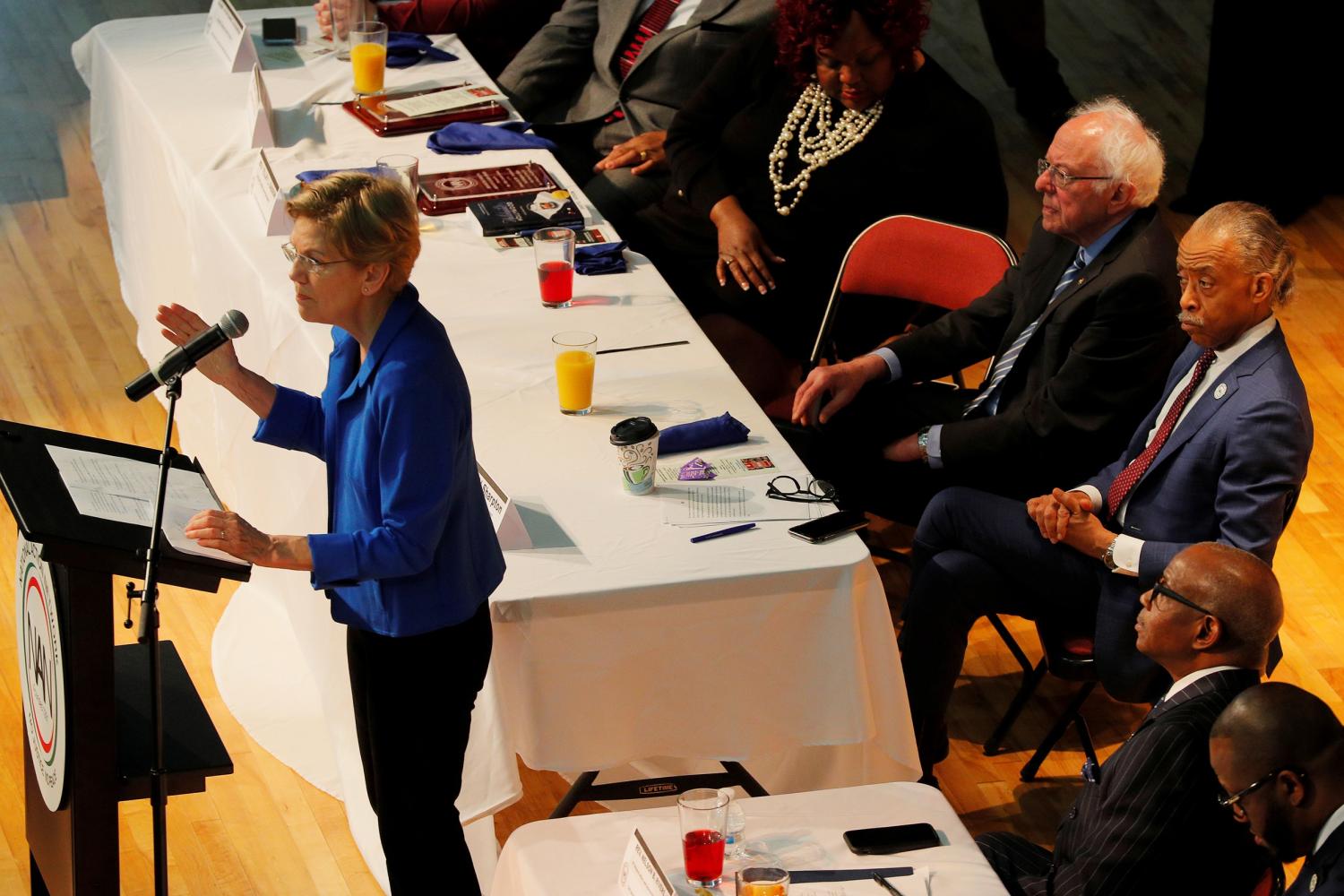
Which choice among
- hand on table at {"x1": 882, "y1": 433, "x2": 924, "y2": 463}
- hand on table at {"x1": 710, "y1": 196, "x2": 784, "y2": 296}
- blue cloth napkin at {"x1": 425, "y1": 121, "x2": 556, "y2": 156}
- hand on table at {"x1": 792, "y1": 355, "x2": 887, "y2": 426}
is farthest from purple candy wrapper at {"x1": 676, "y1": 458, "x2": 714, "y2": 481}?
blue cloth napkin at {"x1": 425, "y1": 121, "x2": 556, "y2": 156}

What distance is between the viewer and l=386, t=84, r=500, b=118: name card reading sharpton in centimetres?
422

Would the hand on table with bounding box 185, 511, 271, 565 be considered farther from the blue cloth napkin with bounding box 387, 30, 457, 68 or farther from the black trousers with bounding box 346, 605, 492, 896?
the blue cloth napkin with bounding box 387, 30, 457, 68

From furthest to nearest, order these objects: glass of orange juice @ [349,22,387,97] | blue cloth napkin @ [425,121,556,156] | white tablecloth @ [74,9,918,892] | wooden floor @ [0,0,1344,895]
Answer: glass of orange juice @ [349,22,387,97], blue cloth napkin @ [425,121,556,156], wooden floor @ [0,0,1344,895], white tablecloth @ [74,9,918,892]

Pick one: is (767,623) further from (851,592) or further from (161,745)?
(161,745)

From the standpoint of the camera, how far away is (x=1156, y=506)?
283 cm

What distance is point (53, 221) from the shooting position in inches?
212

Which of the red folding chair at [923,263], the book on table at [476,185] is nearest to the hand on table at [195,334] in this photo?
the book on table at [476,185]

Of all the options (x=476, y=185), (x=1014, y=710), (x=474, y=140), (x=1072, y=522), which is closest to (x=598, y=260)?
(x=476, y=185)

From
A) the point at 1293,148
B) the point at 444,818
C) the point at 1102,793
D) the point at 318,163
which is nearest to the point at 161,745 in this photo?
the point at 444,818

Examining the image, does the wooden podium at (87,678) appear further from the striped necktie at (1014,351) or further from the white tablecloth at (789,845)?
the striped necktie at (1014,351)

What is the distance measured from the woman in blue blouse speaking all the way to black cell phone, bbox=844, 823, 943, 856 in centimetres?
62

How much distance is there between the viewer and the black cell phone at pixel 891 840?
6.68 feet

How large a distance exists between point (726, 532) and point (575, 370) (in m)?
0.50

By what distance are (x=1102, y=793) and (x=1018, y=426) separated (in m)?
1.15
